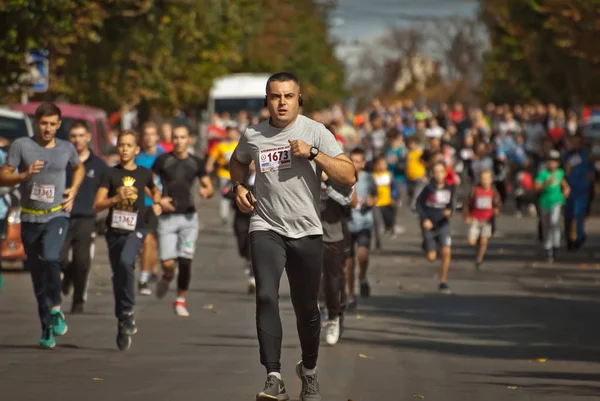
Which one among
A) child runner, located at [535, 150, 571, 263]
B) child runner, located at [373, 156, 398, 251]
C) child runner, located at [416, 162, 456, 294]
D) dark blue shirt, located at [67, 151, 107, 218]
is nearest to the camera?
dark blue shirt, located at [67, 151, 107, 218]

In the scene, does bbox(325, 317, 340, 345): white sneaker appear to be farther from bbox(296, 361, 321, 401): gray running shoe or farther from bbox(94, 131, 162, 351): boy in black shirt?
bbox(296, 361, 321, 401): gray running shoe

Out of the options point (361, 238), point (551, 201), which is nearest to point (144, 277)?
point (361, 238)

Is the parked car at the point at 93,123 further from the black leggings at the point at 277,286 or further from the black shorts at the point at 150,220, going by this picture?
the black leggings at the point at 277,286

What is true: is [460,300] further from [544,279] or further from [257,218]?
[257,218]

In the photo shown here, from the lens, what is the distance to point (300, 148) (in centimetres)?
851

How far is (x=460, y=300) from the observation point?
1645 centimetres

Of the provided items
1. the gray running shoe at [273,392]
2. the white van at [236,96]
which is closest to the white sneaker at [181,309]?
the gray running shoe at [273,392]

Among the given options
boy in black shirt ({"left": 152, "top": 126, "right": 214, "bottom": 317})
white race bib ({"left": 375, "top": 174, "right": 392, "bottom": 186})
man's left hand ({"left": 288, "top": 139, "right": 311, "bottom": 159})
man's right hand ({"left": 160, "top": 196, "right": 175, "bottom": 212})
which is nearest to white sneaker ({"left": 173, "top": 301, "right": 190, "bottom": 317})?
boy in black shirt ({"left": 152, "top": 126, "right": 214, "bottom": 317})

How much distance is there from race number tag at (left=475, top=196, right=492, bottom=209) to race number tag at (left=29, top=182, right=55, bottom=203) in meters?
9.35

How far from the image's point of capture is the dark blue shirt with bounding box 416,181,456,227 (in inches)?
708

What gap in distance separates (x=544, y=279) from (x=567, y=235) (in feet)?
18.6

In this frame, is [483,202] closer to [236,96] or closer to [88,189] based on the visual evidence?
[88,189]

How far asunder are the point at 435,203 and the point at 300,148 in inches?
380

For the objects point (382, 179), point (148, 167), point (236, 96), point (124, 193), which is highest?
point (236, 96)
